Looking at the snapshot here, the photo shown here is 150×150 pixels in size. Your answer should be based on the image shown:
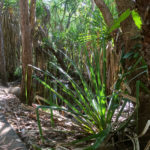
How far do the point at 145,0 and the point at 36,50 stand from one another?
215 inches

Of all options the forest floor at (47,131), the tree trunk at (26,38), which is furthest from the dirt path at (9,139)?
the tree trunk at (26,38)

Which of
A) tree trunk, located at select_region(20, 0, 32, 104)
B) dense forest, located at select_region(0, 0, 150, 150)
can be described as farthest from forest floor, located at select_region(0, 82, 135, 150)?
tree trunk, located at select_region(20, 0, 32, 104)

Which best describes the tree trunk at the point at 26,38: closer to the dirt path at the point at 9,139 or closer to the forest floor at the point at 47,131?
the forest floor at the point at 47,131

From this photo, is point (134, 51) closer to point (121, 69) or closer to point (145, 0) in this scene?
point (121, 69)

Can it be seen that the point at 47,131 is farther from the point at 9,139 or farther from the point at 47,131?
the point at 9,139

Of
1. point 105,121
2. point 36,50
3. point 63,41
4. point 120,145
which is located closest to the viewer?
point 120,145

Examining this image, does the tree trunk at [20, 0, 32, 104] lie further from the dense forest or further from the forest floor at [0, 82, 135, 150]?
the forest floor at [0, 82, 135, 150]

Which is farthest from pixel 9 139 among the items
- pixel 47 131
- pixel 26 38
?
pixel 26 38

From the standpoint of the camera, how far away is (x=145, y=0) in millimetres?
679

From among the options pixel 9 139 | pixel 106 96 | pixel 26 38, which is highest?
pixel 26 38

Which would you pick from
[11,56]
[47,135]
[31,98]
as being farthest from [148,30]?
[11,56]

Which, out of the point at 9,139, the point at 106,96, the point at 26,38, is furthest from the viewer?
the point at 26,38

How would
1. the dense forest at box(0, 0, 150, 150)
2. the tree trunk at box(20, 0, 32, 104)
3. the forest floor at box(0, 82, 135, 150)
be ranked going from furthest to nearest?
the tree trunk at box(20, 0, 32, 104) → the forest floor at box(0, 82, 135, 150) → the dense forest at box(0, 0, 150, 150)

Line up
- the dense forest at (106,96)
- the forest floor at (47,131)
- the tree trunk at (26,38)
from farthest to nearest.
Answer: the tree trunk at (26,38) < the forest floor at (47,131) < the dense forest at (106,96)
